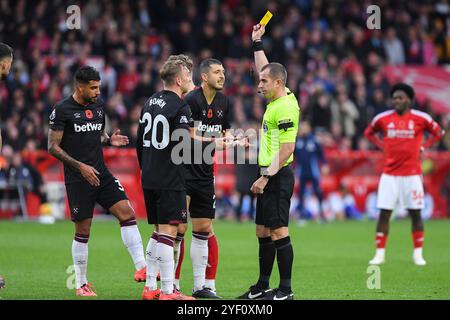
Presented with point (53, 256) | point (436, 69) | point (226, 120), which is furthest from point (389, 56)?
point (226, 120)

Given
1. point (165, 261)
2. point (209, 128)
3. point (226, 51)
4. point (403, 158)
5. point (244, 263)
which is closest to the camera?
point (165, 261)

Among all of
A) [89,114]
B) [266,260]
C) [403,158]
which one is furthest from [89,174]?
[403,158]

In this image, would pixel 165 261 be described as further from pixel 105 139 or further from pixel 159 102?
pixel 105 139

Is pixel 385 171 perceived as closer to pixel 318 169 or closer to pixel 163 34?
pixel 318 169

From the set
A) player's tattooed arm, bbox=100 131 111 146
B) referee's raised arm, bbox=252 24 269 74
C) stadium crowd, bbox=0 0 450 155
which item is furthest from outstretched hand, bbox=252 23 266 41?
stadium crowd, bbox=0 0 450 155

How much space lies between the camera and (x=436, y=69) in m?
30.7

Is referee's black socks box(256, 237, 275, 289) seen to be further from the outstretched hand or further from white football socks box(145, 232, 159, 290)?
the outstretched hand

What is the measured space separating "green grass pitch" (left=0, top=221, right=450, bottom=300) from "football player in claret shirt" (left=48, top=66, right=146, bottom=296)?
1.57 feet

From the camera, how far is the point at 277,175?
10.3 metres

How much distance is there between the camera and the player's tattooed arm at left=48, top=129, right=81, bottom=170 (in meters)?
10.2

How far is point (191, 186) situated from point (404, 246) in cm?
789

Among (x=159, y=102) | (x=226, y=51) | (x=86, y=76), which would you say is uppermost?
(x=226, y=51)

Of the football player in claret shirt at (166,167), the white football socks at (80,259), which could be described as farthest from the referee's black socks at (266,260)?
the white football socks at (80,259)

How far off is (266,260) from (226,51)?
18181mm
